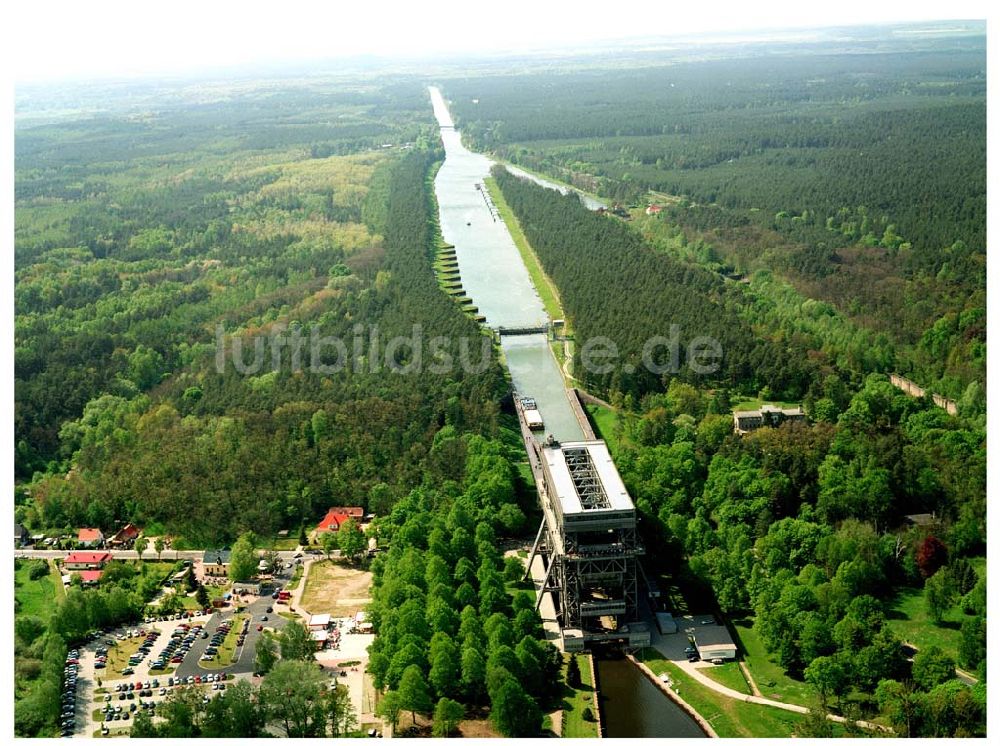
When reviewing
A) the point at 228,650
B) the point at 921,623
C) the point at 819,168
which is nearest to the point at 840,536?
the point at 921,623

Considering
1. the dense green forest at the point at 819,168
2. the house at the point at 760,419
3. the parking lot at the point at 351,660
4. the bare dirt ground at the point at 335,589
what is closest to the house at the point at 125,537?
the bare dirt ground at the point at 335,589

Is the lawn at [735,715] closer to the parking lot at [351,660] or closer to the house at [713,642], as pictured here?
the house at [713,642]

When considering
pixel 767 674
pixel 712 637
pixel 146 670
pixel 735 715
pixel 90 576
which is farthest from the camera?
pixel 90 576

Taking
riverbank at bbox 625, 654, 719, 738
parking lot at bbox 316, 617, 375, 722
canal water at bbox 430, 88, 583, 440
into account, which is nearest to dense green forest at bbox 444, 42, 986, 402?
canal water at bbox 430, 88, 583, 440

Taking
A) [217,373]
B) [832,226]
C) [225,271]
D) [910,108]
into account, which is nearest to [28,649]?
[217,373]

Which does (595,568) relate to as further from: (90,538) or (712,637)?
(90,538)

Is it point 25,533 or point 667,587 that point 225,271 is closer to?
point 25,533
